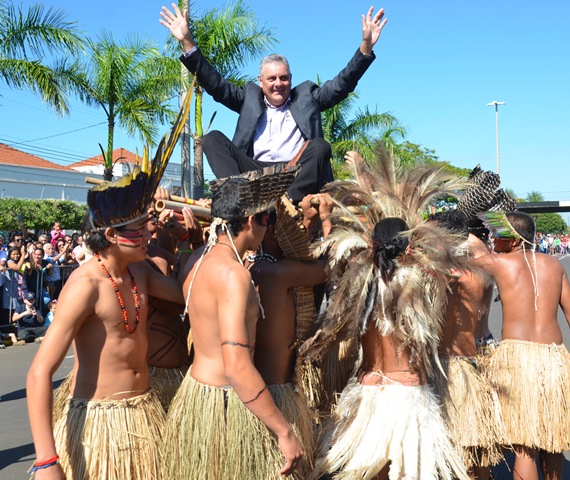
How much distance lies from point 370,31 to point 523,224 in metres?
1.70

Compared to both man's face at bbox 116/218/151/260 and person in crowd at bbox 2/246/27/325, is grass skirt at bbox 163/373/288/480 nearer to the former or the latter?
man's face at bbox 116/218/151/260

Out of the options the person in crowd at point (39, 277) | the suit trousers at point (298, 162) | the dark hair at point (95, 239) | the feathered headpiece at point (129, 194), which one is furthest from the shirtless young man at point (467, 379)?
the person in crowd at point (39, 277)

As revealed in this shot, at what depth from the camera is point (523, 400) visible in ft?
14.2

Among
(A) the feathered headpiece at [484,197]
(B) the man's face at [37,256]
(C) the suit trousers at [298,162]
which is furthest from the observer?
(B) the man's face at [37,256]

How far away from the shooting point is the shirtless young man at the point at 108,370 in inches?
117

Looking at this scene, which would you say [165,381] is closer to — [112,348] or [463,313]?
[112,348]

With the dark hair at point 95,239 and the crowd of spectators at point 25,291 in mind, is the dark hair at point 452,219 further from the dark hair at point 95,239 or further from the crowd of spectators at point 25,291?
the crowd of spectators at point 25,291

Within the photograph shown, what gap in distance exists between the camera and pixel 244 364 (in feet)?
9.05

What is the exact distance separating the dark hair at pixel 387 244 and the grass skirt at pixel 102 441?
1450mm

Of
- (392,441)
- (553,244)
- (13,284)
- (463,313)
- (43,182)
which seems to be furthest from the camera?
(553,244)

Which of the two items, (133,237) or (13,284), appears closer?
(133,237)

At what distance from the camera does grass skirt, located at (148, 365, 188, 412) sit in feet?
11.8

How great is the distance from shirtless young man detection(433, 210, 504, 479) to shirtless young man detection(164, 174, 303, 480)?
1.42 meters

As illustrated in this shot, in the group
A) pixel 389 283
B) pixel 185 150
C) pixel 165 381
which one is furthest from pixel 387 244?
pixel 185 150
